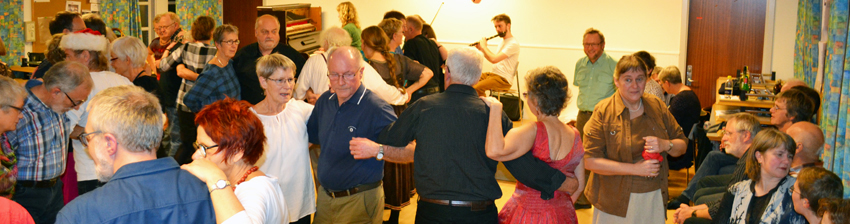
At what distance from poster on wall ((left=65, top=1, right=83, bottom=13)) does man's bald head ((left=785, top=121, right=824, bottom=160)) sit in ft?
32.0

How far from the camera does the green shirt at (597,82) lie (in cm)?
535

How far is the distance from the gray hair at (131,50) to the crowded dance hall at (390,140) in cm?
1

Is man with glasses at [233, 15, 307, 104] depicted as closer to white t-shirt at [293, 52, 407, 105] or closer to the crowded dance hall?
the crowded dance hall

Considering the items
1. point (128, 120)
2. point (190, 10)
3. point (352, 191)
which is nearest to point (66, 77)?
point (352, 191)

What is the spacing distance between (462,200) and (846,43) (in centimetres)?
212

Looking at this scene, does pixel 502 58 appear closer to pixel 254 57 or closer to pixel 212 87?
pixel 254 57

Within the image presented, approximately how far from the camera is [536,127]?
266 cm

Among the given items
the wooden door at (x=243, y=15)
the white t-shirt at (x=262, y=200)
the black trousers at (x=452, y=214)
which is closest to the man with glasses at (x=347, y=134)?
the black trousers at (x=452, y=214)

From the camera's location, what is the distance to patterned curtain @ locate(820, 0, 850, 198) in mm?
2969

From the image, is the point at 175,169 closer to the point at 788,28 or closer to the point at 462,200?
the point at 462,200

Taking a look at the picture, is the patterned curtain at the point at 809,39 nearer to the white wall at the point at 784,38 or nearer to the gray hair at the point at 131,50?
the white wall at the point at 784,38

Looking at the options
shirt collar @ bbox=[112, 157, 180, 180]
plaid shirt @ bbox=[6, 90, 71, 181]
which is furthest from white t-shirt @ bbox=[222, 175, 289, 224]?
plaid shirt @ bbox=[6, 90, 71, 181]

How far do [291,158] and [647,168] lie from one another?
5.48 feet

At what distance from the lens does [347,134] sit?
9.83 feet
